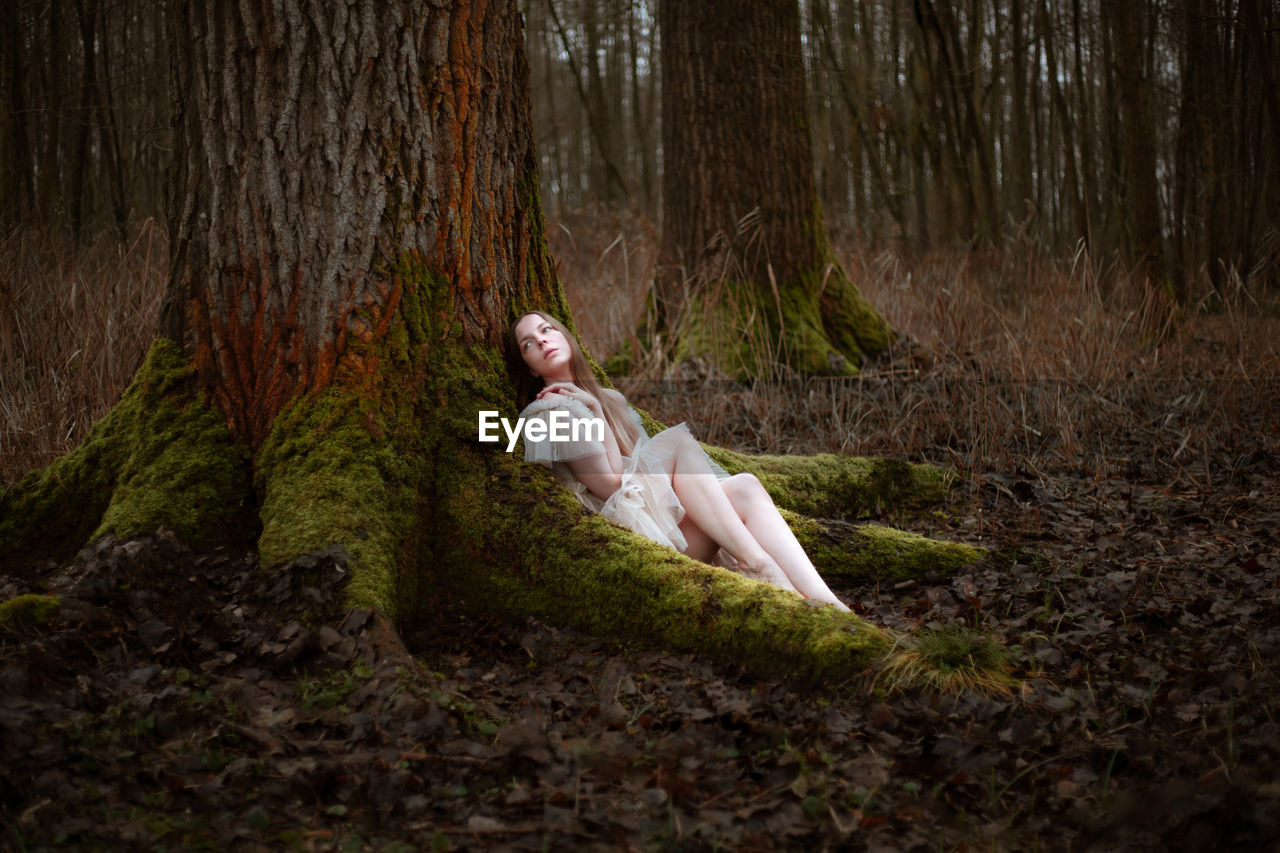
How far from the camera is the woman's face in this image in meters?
3.06

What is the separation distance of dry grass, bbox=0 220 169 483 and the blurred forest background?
2cm

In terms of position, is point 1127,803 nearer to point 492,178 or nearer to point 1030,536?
point 1030,536

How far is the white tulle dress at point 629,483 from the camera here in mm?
3053

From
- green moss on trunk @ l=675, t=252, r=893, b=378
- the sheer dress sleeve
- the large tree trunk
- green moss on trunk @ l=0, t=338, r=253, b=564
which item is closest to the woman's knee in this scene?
the sheer dress sleeve

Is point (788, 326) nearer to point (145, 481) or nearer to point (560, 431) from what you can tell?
point (560, 431)

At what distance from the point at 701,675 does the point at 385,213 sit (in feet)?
5.78

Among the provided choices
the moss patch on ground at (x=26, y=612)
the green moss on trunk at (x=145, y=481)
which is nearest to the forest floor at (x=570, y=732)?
the moss patch on ground at (x=26, y=612)

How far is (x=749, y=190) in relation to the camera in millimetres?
6168

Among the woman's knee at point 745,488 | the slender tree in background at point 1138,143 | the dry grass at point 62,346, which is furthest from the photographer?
the slender tree in background at point 1138,143

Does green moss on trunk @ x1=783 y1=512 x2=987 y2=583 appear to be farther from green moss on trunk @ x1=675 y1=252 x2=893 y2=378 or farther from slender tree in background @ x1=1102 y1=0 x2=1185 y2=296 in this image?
slender tree in background @ x1=1102 y1=0 x2=1185 y2=296

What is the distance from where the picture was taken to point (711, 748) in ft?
6.67

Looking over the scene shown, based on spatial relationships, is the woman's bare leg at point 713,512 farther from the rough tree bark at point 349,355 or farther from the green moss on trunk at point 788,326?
the green moss on trunk at point 788,326

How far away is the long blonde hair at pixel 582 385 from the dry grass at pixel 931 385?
1630mm

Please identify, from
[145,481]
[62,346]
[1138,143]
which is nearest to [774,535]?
[145,481]
